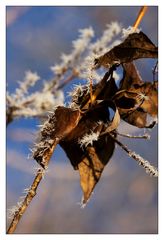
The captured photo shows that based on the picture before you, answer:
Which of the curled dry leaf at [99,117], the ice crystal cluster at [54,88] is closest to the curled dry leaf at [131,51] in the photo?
the curled dry leaf at [99,117]

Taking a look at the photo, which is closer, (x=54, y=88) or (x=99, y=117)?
(x=99, y=117)

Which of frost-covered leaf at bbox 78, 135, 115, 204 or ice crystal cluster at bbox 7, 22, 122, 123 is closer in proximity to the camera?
A: frost-covered leaf at bbox 78, 135, 115, 204

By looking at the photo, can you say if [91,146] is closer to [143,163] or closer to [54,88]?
[143,163]

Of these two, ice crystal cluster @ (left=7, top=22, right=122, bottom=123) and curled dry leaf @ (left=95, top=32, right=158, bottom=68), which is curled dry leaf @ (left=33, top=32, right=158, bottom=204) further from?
ice crystal cluster @ (left=7, top=22, right=122, bottom=123)

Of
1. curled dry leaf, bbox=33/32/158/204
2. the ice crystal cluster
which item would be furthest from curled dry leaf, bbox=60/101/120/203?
the ice crystal cluster

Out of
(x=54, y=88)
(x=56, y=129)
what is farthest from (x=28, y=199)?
(x=54, y=88)

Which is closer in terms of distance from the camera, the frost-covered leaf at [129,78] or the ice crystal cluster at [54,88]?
the frost-covered leaf at [129,78]

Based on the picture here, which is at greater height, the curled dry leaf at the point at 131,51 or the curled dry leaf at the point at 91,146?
the curled dry leaf at the point at 131,51

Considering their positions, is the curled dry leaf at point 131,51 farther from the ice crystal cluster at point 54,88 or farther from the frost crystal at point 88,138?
the ice crystal cluster at point 54,88

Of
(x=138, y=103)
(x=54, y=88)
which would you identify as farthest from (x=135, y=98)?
(x=54, y=88)
